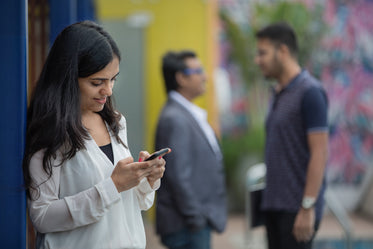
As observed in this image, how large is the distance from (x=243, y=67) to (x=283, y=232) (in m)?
6.00

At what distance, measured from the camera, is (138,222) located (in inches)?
76.7

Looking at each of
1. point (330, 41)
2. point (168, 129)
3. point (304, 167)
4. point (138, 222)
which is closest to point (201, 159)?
point (168, 129)

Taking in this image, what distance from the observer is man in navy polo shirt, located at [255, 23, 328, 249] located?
285 centimetres

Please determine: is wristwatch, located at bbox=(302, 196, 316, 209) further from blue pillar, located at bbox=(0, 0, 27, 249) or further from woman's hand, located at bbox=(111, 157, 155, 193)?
blue pillar, located at bbox=(0, 0, 27, 249)

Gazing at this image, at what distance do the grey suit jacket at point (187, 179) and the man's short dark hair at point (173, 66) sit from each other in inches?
12.0

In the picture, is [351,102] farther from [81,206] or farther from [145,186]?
[81,206]

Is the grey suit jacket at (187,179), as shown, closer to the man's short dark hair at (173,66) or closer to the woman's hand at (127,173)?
the man's short dark hair at (173,66)

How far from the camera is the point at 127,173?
5.82 feet

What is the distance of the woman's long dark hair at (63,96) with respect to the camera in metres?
1.78

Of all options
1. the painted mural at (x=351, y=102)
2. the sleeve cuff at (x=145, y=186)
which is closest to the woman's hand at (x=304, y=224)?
the sleeve cuff at (x=145, y=186)

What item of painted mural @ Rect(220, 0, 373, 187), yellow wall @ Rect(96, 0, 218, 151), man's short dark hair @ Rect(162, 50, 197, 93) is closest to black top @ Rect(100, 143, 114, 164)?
man's short dark hair @ Rect(162, 50, 197, 93)

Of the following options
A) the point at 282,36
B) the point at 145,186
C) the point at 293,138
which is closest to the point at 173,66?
the point at 282,36

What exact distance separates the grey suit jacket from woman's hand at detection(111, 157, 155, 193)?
5.06 feet

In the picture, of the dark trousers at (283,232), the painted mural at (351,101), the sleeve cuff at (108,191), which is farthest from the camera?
the painted mural at (351,101)
